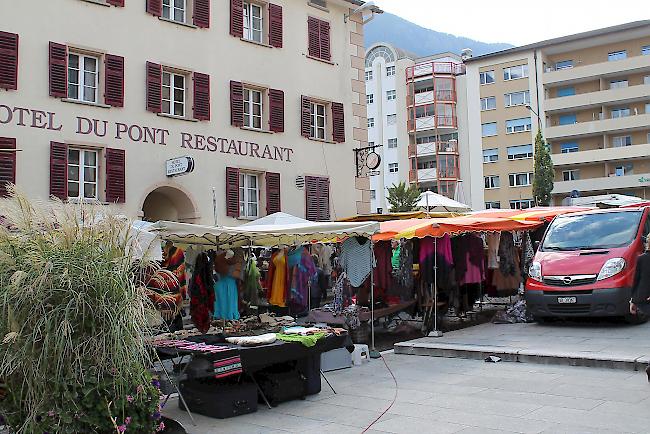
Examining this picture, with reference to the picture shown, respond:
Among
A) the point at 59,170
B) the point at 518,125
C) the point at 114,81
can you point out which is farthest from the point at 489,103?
the point at 59,170

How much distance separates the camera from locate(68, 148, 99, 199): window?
1656 cm

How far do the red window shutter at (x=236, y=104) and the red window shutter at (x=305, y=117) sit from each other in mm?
2311

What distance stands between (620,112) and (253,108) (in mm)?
39462

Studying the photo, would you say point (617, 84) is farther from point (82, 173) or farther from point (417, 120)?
point (82, 173)

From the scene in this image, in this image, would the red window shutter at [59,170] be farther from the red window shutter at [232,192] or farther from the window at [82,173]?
the red window shutter at [232,192]

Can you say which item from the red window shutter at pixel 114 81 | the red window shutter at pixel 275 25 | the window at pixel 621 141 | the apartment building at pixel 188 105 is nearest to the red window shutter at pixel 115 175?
the apartment building at pixel 188 105

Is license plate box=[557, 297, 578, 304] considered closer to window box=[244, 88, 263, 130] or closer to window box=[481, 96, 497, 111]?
window box=[244, 88, 263, 130]

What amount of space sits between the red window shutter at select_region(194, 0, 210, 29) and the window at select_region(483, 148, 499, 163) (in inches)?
1577

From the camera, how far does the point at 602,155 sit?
5097 centimetres

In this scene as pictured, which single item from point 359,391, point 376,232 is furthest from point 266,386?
point 376,232

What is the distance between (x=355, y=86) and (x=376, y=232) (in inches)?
547

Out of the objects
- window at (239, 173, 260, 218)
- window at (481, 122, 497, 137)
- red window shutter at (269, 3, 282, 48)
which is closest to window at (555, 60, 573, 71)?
window at (481, 122, 497, 137)

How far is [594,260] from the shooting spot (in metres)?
11.4

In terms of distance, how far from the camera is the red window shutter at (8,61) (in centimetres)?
1527
